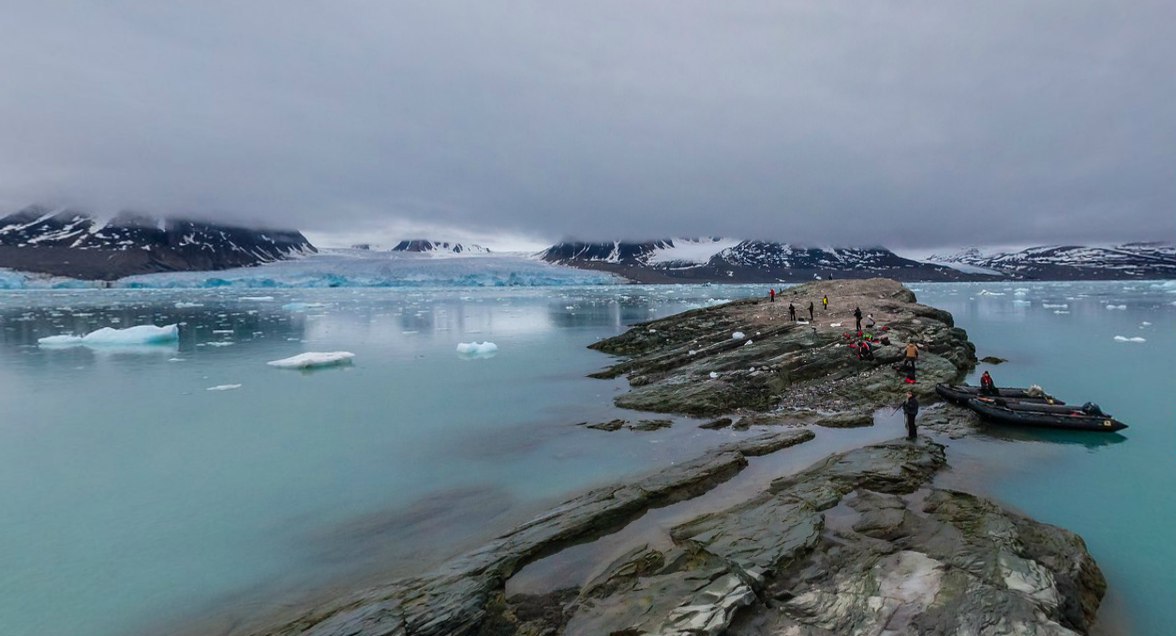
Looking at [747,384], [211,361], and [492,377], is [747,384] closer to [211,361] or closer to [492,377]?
[492,377]

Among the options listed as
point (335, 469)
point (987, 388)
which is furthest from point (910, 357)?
point (335, 469)

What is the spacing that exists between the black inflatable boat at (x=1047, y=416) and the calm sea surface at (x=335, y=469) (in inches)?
21.0

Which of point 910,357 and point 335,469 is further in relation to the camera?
point 910,357

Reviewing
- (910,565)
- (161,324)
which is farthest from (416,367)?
(161,324)

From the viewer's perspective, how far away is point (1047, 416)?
17.7m

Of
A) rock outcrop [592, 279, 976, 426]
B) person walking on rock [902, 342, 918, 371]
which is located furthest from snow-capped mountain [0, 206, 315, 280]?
person walking on rock [902, 342, 918, 371]

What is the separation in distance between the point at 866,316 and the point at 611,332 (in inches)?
844

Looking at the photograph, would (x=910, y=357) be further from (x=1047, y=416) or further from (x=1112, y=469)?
(x=1112, y=469)

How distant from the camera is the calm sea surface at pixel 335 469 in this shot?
9.78 meters

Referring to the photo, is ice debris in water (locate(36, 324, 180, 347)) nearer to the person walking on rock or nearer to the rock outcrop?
the rock outcrop

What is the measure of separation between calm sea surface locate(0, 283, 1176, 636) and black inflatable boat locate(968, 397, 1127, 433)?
532 mm

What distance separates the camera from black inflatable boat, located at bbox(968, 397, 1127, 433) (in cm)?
1731

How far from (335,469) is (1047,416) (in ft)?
73.5

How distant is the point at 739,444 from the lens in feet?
51.0
